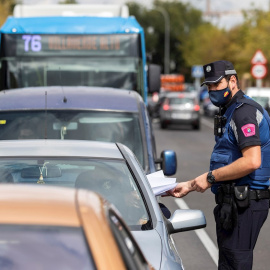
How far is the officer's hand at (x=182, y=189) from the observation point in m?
6.02

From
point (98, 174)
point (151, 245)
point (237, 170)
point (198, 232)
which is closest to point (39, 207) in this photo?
point (151, 245)

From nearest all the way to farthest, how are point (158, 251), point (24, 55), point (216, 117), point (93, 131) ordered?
point (158, 251), point (216, 117), point (93, 131), point (24, 55)

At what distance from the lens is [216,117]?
233 inches

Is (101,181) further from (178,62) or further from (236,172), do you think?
(178,62)

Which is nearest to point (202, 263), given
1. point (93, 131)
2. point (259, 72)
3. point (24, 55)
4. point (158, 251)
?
point (93, 131)

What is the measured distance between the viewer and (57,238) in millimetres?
3043

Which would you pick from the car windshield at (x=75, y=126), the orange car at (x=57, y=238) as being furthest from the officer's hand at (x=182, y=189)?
the orange car at (x=57, y=238)

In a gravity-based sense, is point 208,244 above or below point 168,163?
below

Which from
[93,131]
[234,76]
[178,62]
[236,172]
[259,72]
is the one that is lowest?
[178,62]

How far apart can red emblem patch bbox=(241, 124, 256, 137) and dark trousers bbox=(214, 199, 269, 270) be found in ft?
1.44

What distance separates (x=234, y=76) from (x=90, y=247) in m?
3.08

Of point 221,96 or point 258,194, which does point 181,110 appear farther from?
point 258,194

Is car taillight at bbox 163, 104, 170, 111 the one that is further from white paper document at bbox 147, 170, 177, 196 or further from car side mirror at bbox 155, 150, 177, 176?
white paper document at bbox 147, 170, 177, 196

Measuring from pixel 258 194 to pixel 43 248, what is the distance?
2.89 m
